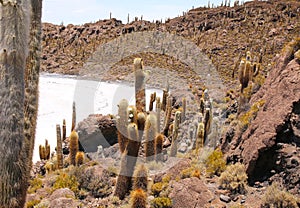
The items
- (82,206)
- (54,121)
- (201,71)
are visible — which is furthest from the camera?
(201,71)

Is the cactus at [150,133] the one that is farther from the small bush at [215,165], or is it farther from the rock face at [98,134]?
the rock face at [98,134]

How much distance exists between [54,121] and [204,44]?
104 ft

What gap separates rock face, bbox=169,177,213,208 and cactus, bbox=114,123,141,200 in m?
1.23

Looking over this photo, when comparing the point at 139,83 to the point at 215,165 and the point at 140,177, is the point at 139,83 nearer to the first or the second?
the point at 140,177

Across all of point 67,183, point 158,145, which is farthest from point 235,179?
point 67,183

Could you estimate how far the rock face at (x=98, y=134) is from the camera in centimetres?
1506

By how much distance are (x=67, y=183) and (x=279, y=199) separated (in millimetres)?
5749

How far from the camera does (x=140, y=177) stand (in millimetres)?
7430

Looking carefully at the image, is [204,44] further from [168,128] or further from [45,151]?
[45,151]

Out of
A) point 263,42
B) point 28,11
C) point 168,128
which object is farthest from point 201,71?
point 28,11

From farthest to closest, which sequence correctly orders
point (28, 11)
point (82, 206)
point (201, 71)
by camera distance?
point (201, 71) < point (82, 206) < point (28, 11)

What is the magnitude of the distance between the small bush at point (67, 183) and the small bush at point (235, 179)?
4.05 meters

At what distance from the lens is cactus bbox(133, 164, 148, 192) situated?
7367mm

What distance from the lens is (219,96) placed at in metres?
22.1
